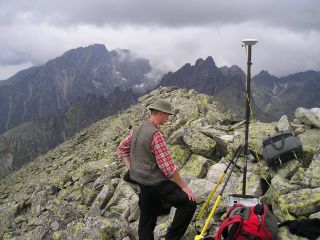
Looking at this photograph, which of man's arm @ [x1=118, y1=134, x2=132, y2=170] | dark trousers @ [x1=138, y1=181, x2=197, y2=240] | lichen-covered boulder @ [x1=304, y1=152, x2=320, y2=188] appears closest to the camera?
dark trousers @ [x1=138, y1=181, x2=197, y2=240]

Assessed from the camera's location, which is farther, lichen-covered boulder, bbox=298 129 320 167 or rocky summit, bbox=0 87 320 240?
lichen-covered boulder, bbox=298 129 320 167

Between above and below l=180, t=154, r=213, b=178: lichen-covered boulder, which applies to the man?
above

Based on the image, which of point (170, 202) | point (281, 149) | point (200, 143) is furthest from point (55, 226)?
point (281, 149)

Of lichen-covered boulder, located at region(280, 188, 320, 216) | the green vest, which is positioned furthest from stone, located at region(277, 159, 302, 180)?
the green vest

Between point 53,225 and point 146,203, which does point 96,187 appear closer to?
point 53,225

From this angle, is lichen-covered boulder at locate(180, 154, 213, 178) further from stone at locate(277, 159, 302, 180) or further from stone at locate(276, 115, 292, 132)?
stone at locate(277, 159, 302, 180)

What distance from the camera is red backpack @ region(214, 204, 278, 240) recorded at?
9.46 meters

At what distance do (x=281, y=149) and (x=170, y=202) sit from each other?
6065 millimetres

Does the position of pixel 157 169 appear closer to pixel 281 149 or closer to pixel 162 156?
pixel 162 156

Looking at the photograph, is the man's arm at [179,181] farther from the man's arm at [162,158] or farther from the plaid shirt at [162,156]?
the plaid shirt at [162,156]

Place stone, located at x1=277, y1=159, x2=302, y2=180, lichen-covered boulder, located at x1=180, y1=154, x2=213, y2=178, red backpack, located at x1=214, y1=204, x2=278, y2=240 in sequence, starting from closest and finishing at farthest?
1. red backpack, located at x1=214, y1=204, x2=278, y2=240
2. stone, located at x1=277, y1=159, x2=302, y2=180
3. lichen-covered boulder, located at x1=180, y1=154, x2=213, y2=178

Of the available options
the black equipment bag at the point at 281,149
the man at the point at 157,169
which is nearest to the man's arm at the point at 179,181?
the man at the point at 157,169

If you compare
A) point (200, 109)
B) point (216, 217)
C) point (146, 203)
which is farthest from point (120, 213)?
point (200, 109)

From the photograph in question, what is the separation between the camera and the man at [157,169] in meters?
9.66
